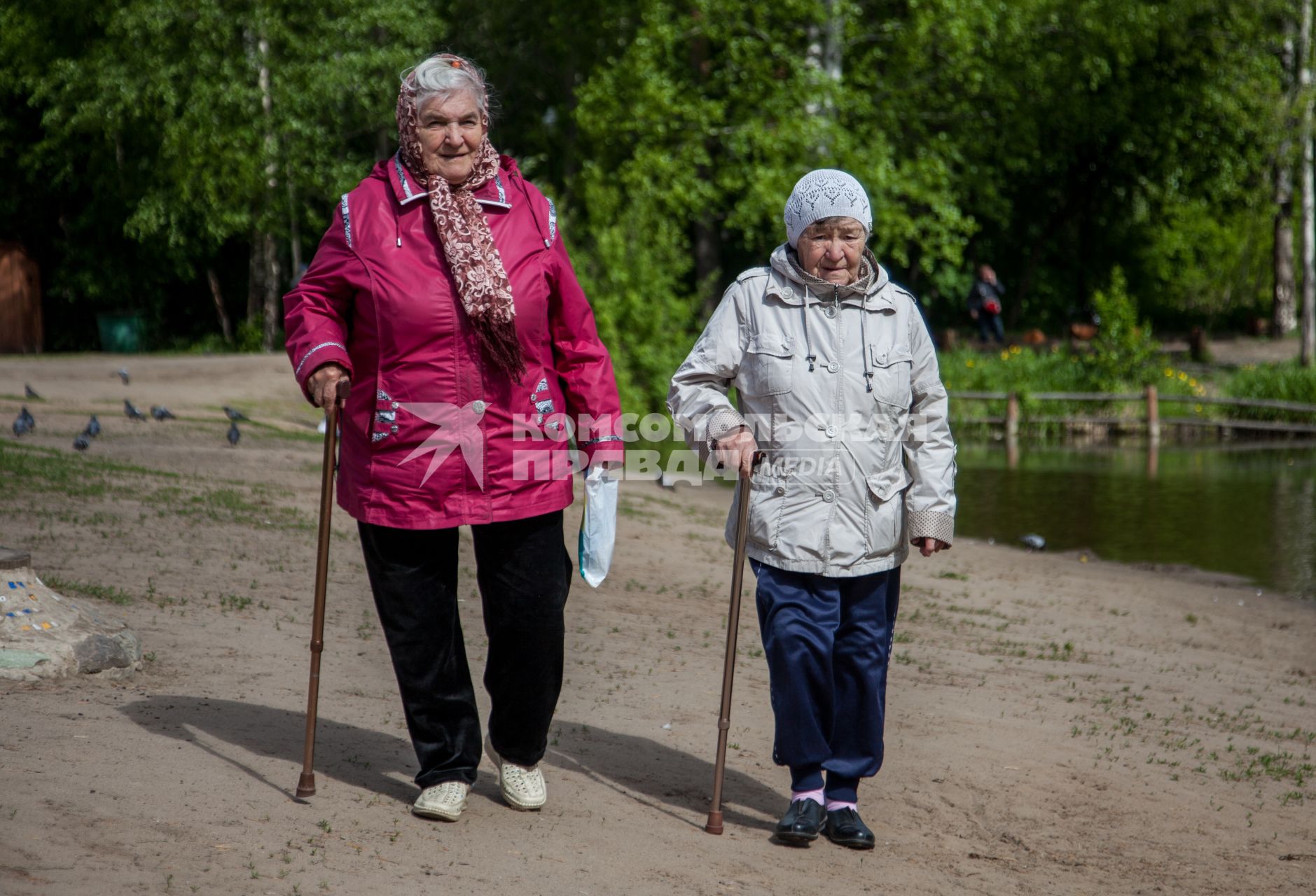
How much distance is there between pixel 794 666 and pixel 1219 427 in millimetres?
19429

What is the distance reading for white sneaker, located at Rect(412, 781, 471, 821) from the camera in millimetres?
3945

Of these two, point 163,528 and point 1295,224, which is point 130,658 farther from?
point 1295,224

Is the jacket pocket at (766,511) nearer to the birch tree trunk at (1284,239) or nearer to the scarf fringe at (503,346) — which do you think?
the scarf fringe at (503,346)

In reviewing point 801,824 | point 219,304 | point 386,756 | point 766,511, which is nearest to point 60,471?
point 386,756

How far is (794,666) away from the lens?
4.05m

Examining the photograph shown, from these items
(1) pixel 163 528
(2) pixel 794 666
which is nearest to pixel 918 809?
(2) pixel 794 666

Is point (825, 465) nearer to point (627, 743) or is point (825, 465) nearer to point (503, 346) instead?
point (503, 346)

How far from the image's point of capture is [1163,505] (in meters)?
15.2

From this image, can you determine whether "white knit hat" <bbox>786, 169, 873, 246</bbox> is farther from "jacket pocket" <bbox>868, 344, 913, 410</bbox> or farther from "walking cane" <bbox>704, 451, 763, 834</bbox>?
"walking cane" <bbox>704, 451, 763, 834</bbox>

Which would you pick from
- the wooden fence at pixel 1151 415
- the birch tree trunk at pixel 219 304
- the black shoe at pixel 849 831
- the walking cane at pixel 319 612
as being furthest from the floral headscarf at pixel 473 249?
the birch tree trunk at pixel 219 304

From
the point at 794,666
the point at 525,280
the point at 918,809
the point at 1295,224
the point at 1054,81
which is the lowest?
the point at 918,809

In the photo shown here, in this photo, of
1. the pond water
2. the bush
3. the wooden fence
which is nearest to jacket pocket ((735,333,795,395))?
the pond water

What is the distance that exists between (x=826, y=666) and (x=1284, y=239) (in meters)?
28.5

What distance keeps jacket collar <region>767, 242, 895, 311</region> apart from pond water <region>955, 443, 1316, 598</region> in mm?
7743
